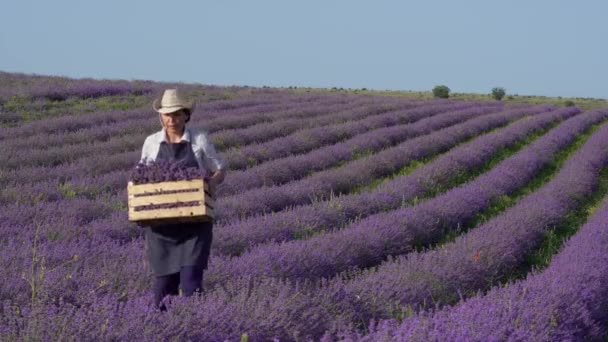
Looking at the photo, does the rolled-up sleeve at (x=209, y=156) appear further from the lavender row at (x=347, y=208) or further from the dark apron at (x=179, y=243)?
the lavender row at (x=347, y=208)

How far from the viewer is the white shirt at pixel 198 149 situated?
159 inches

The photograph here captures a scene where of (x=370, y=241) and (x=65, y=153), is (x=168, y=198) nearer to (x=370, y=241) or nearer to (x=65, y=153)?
(x=370, y=241)

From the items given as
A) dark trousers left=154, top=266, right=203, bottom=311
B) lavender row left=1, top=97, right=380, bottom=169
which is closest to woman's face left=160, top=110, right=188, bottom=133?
dark trousers left=154, top=266, right=203, bottom=311

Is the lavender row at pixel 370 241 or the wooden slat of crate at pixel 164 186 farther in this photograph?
the lavender row at pixel 370 241

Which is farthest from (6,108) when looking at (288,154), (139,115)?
(288,154)

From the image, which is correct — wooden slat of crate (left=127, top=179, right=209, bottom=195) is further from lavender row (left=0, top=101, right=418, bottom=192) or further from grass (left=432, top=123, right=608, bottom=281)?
lavender row (left=0, top=101, right=418, bottom=192)

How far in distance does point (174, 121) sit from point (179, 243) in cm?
66

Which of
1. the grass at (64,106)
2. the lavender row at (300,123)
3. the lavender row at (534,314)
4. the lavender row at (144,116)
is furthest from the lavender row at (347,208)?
the grass at (64,106)

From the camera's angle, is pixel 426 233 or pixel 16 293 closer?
pixel 16 293

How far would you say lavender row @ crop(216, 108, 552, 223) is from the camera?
26.2 ft

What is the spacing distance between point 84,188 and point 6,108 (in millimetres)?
8068

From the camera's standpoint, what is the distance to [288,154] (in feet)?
43.1

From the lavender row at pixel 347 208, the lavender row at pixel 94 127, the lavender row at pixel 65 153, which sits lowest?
the lavender row at pixel 347 208

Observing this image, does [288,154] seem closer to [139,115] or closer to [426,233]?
[139,115]
